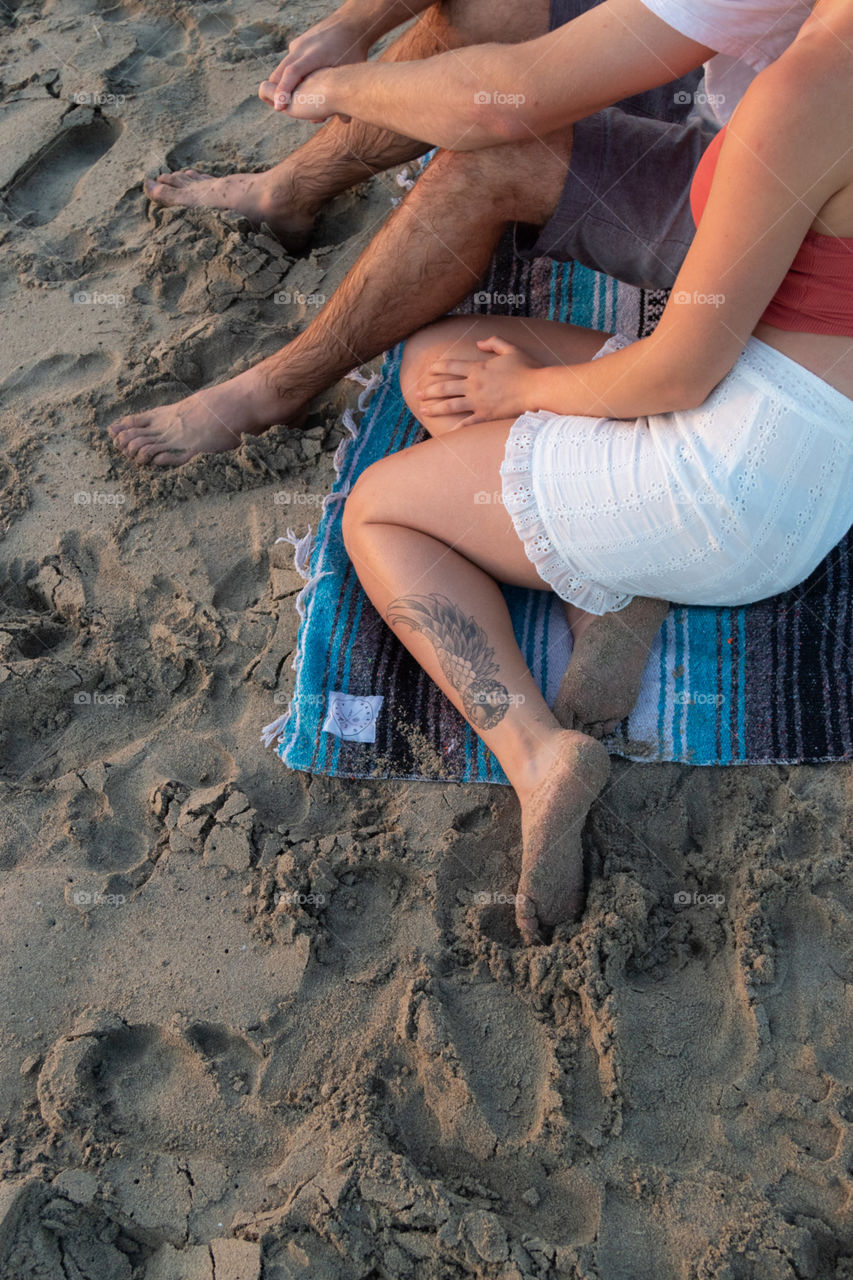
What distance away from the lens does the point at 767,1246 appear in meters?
1.39

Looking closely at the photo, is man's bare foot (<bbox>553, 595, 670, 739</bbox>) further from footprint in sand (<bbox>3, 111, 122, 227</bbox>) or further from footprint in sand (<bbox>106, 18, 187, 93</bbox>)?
footprint in sand (<bbox>106, 18, 187, 93</bbox>)

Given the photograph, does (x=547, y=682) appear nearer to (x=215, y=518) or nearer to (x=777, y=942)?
(x=777, y=942)

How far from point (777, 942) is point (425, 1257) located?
789 mm

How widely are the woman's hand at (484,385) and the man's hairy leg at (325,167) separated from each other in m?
0.86

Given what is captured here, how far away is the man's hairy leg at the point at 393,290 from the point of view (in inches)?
84.3

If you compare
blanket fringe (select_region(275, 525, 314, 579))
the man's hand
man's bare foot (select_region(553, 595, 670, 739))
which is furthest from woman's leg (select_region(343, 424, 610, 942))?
the man's hand

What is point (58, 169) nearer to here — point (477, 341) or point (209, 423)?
point (209, 423)

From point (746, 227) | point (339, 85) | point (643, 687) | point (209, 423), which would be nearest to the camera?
point (746, 227)

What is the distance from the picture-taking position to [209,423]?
2492mm

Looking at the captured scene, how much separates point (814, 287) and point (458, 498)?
0.74 meters

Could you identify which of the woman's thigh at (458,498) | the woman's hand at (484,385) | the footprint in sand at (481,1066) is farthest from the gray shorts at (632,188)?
the footprint in sand at (481,1066)

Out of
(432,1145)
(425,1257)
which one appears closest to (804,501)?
(432,1145)

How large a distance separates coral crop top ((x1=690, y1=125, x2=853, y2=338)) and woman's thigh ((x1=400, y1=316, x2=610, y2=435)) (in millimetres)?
601

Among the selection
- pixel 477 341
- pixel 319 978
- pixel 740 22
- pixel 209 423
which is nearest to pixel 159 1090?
pixel 319 978
